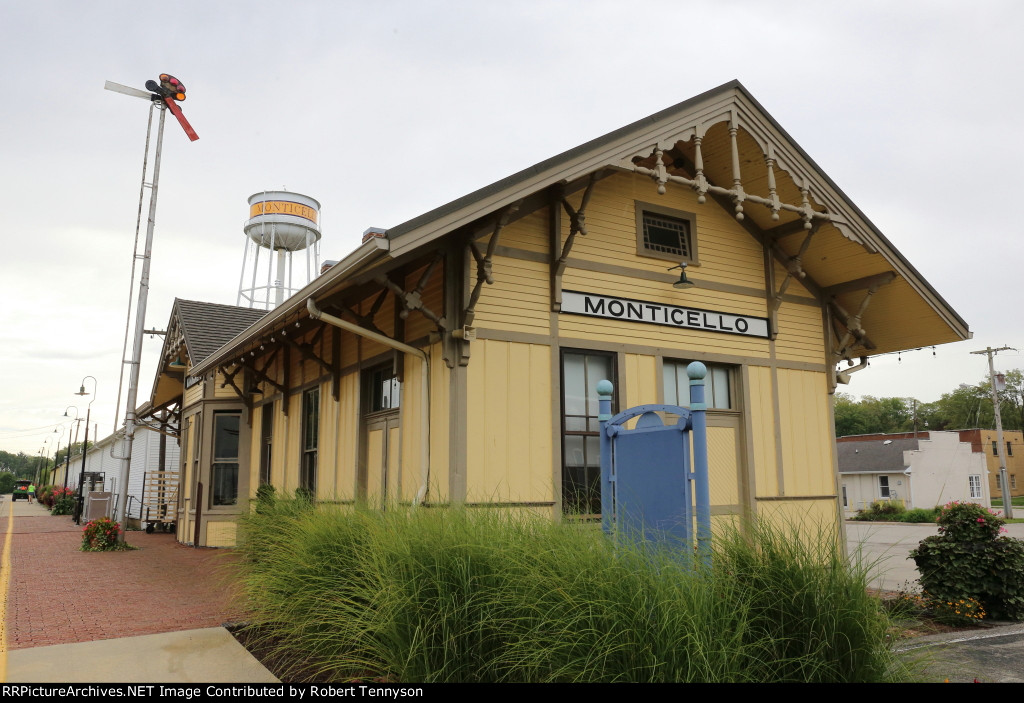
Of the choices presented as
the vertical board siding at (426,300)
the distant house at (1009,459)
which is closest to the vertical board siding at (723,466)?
the vertical board siding at (426,300)

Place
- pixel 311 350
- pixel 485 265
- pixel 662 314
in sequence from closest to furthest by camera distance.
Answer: pixel 485 265 < pixel 662 314 < pixel 311 350

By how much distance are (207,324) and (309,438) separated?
653cm

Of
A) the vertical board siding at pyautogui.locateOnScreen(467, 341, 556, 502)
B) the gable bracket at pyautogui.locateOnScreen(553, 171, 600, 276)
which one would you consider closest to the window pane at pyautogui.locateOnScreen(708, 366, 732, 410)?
the vertical board siding at pyautogui.locateOnScreen(467, 341, 556, 502)

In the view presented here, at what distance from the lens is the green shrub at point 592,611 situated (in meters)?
3.71

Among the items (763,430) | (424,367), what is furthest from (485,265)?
(763,430)

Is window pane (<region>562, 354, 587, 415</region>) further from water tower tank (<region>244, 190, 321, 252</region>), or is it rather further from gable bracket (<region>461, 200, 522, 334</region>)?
water tower tank (<region>244, 190, 321, 252</region>)

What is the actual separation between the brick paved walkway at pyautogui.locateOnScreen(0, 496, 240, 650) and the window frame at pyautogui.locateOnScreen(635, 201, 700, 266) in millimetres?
6259

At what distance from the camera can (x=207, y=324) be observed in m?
18.0

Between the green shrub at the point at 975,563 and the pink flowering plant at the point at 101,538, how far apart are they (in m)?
14.7

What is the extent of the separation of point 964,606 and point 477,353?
5.65 metres

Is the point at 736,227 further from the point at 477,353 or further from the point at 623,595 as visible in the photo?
the point at 623,595

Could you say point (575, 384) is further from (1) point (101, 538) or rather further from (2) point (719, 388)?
(1) point (101, 538)

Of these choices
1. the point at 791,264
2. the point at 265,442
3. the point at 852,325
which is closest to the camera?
the point at 791,264

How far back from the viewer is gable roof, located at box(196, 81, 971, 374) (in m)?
7.76
